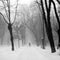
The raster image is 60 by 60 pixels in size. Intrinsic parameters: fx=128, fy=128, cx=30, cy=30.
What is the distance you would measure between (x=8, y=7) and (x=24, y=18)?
27.0m

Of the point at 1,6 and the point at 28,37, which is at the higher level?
the point at 1,6

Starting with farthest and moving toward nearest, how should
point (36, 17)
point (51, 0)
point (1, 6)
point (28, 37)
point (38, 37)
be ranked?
1. point (28, 37)
2. point (38, 37)
3. point (36, 17)
4. point (1, 6)
5. point (51, 0)

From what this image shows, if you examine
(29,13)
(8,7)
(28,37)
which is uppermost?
(29,13)

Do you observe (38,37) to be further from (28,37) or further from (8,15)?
(28,37)

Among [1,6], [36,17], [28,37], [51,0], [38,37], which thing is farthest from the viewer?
[28,37]

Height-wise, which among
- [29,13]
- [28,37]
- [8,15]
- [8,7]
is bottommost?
[28,37]

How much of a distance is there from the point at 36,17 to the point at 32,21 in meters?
3.46

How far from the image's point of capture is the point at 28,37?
109 metres

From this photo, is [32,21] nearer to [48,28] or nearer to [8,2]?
[8,2]

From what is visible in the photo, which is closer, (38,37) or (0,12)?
(0,12)

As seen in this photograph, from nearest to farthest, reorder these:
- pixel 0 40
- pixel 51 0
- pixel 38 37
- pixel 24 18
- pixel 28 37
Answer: pixel 51 0
pixel 24 18
pixel 38 37
pixel 0 40
pixel 28 37

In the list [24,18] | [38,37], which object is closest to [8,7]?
[24,18]

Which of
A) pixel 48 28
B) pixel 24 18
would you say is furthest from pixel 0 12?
pixel 24 18

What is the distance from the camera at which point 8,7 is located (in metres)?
21.1
